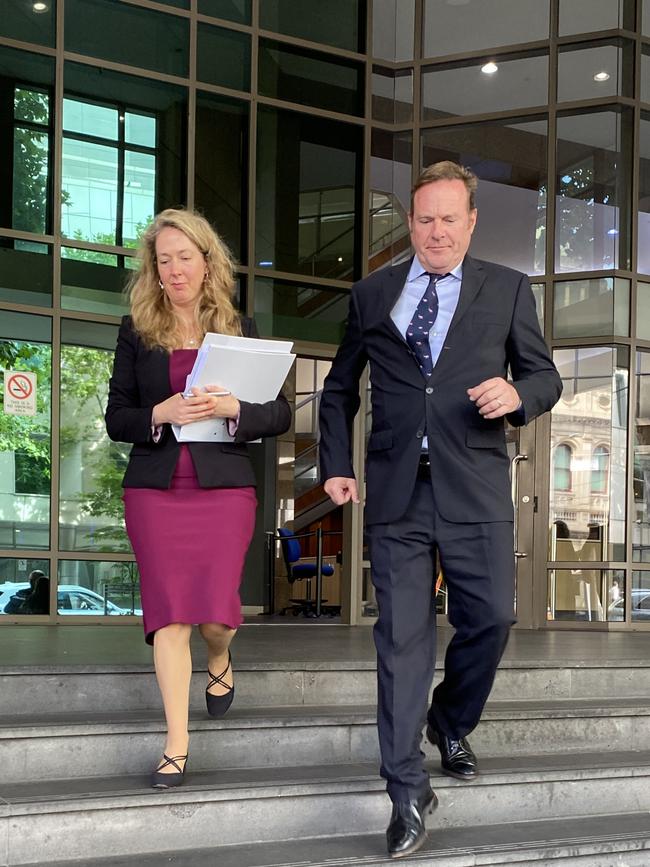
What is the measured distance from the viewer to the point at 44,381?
306 inches

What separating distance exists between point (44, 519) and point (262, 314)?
222cm

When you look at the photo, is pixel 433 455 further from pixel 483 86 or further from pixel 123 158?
pixel 483 86

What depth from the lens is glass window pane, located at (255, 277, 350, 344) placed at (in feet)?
27.6

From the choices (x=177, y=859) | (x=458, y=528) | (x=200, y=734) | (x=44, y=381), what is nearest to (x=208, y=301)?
(x=458, y=528)

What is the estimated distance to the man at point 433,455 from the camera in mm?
3025

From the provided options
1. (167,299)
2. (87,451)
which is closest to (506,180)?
(87,451)

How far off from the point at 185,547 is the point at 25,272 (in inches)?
192

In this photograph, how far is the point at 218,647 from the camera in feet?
11.9

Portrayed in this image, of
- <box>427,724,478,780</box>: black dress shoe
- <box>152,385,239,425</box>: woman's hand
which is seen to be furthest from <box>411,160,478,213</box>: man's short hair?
<box>427,724,478,780</box>: black dress shoe

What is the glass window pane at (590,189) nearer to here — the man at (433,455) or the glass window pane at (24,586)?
the glass window pane at (24,586)

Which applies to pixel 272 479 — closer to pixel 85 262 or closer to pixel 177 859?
pixel 85 262

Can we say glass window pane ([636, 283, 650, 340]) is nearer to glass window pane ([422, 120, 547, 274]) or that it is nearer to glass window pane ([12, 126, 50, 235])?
glass window pane ([422, 120, 547, 274])

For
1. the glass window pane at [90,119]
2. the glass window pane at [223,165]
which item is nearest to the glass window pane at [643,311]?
the glass window pane at [223,165]

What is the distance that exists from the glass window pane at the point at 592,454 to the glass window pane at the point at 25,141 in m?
4.25
